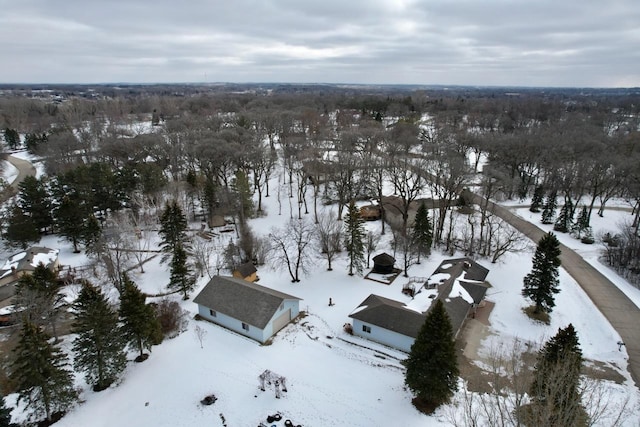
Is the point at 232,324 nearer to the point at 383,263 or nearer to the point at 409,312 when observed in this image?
the point at 409,312

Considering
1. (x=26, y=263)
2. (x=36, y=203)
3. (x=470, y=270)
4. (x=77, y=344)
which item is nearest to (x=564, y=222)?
(x=470, y=270)

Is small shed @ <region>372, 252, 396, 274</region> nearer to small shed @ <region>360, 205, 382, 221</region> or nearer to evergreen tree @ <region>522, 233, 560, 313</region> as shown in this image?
evergreen tree @ <region>522, 233, 560, 313</region>

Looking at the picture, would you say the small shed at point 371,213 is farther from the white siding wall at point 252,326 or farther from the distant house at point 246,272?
the white siding wall at point 252,326

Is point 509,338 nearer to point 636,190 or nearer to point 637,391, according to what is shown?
point 637,391

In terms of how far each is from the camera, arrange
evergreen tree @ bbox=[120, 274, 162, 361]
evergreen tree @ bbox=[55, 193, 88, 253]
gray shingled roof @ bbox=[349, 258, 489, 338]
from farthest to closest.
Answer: evergreen tree @ bbox=[55, 193, 88, 253]
gray shingled roof @ bbox=[349, 258, 489, 338]
evergreen tree @ bbox=[120, 274, 162, 361]

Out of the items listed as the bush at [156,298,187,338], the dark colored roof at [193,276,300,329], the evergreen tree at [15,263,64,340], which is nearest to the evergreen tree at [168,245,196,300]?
the bush at [156,298,187,338]

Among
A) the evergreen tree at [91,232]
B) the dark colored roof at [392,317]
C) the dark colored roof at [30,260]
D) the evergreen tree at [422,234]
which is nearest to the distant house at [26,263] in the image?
the dark colored roof at [30,260]
